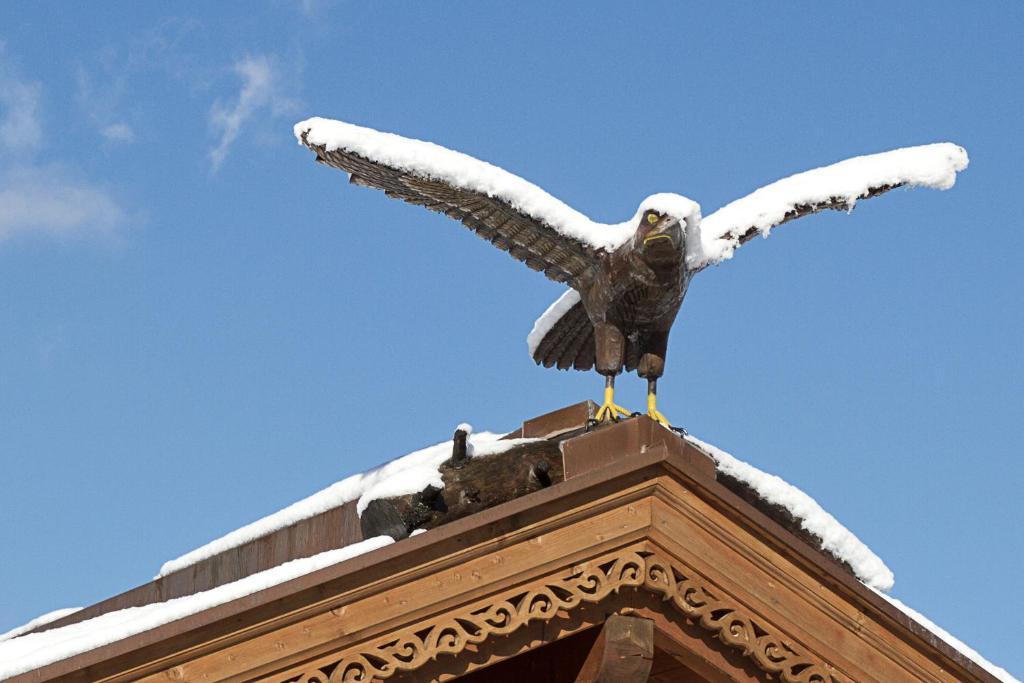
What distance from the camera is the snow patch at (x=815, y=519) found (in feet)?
23.8

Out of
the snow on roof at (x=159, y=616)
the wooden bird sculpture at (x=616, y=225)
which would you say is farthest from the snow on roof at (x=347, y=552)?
the wooden bird sculpture at (x=616, y=225)

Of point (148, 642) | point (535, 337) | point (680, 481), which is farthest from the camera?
point (535, 337)

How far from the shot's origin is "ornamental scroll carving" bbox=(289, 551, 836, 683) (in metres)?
5.41

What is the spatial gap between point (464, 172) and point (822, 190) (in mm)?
1584

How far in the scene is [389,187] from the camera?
24.3 feet

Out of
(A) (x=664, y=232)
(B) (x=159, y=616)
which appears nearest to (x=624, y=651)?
(B) (x=159, y=616)

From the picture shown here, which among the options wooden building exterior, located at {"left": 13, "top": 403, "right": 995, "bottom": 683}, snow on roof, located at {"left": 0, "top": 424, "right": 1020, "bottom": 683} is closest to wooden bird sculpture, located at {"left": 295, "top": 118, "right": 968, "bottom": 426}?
snow on roof, located at {"left": 0, "top": 424, "right": 1020, "bottom": 683}

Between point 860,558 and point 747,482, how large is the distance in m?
0.66

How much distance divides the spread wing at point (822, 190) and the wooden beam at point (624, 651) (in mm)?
2021

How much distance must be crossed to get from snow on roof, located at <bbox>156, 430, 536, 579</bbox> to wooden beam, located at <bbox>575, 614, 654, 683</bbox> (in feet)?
3.40

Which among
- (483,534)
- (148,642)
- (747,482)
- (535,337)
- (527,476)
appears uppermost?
(535,337)

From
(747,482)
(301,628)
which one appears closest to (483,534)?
(301,628)

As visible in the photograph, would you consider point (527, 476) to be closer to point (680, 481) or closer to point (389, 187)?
point (680, 481)

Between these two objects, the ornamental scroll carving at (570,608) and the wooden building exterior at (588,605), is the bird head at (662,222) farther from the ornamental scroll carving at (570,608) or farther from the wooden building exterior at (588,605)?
the ornamental scroll carving at (570,608)
